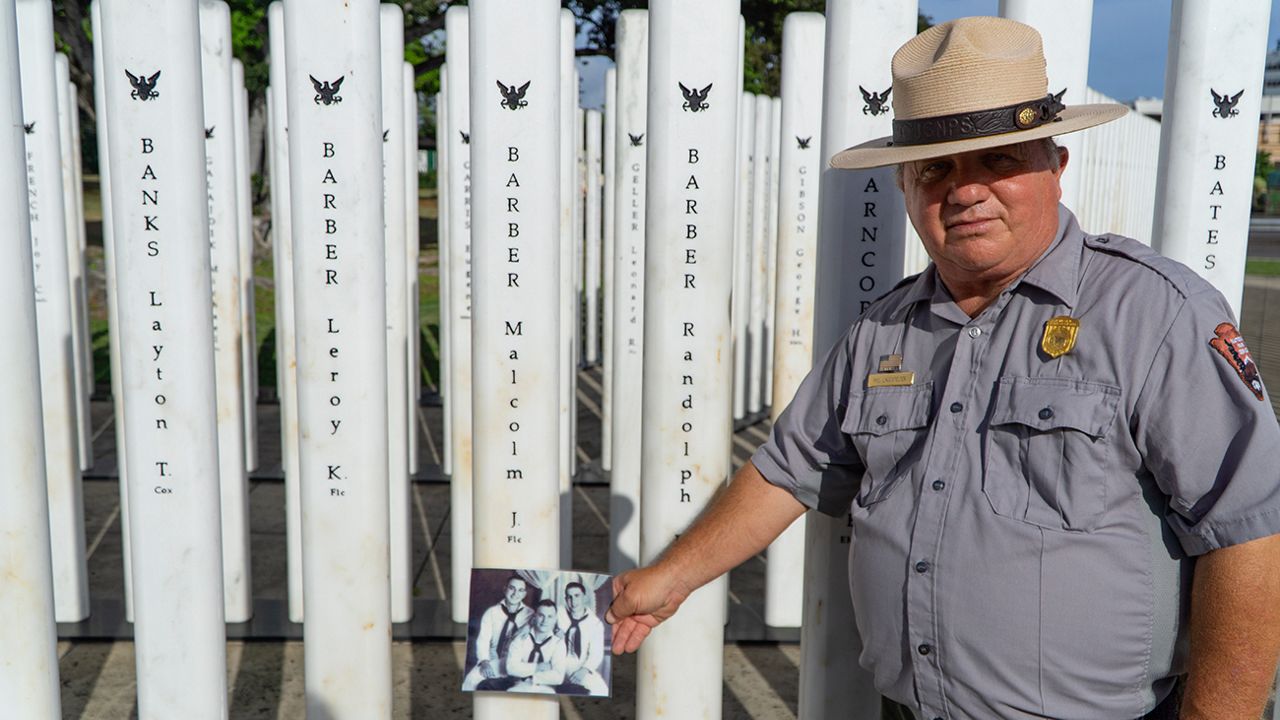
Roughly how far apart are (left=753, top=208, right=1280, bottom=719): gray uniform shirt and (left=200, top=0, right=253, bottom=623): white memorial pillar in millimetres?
2908

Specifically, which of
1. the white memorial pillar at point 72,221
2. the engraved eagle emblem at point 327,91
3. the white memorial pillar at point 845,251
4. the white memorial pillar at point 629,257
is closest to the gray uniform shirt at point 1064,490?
the white memorial pillar at point 845,251

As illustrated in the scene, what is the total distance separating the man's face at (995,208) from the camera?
213cm

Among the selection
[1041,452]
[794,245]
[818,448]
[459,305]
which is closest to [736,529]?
[818,448]

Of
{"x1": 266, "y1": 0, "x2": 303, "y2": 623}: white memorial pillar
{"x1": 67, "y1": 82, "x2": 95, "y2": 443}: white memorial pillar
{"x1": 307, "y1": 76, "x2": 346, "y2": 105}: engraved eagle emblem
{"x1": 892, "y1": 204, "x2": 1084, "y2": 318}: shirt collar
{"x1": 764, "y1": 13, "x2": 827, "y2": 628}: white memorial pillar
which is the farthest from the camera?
{"x1": 67, "y1": 82, "x2": 95, "y2": 443}: white memorial pillar

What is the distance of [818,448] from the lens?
8.04 ft

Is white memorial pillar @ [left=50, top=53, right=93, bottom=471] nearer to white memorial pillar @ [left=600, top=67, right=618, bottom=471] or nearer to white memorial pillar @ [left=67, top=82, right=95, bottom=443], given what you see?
white memorial pillar @ [left=67, top=82, right=95, bottom=443]

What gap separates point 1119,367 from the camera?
6.48 feet

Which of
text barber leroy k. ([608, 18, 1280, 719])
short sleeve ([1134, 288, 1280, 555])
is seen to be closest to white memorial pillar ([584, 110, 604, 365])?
text barber leroy k. ([608, 18, 1280, 719])

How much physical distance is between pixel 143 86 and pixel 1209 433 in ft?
7.30

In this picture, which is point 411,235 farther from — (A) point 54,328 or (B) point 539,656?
(B) point 539,656

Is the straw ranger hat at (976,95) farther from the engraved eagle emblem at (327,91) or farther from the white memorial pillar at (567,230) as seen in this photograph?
the white memorial pillar at (567,230)

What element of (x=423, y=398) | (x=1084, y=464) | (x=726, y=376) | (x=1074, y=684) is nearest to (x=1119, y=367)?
(x=1084, y=464)

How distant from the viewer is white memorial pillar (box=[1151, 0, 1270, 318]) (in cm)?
256

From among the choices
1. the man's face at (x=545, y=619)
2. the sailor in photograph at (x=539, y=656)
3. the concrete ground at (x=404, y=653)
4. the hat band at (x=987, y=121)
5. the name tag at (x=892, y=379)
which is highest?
the hat band at (x=987, y=121)
